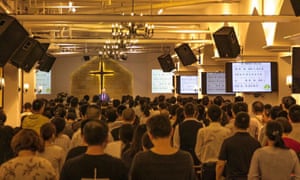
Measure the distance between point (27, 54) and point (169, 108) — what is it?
16.3 ft

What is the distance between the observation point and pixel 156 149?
4.72 metres

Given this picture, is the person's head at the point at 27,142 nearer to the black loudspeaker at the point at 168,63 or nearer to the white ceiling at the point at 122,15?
the white ceiling at the point at 122,15

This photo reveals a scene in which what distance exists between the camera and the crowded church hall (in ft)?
15.7

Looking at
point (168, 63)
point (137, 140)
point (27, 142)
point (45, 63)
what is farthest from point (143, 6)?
point (27, 142)

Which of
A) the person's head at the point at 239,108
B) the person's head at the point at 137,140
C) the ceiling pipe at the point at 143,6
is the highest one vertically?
the ceiling pipe at the point at 143,6

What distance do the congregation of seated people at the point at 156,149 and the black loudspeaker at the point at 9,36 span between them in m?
2.13

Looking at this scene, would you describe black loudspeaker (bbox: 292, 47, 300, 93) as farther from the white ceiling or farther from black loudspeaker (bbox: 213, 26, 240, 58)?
black loudspeaker (bbox: 213, 26, 240, 58)

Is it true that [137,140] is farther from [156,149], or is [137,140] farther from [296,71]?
[296,71]

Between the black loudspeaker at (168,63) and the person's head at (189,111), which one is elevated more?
the black loudspeaker at (168,63)

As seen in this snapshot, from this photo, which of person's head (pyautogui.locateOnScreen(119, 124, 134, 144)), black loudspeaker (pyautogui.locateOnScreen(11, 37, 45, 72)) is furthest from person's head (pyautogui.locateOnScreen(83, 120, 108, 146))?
black loudspeaker (pyautogui.locateOnScreen(11, 37, 45, 72))

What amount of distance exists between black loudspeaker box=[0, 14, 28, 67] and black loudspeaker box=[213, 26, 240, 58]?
16.1 ft

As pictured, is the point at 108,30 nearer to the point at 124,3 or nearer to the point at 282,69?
the point at 124,3

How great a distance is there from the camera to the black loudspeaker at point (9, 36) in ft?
37.8

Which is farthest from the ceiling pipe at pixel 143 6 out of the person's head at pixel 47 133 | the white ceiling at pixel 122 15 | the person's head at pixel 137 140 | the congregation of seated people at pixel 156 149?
the person's head at pixel 137 140
